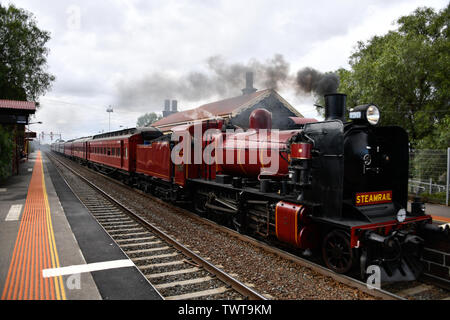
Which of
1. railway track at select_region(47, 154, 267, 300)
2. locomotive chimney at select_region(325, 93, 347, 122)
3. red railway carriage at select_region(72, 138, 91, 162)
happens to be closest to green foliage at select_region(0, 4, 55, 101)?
red railway carriage at select_region(72, 138, 91, 162)

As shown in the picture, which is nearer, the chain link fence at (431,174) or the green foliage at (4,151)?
the chain link fence at (431,174)

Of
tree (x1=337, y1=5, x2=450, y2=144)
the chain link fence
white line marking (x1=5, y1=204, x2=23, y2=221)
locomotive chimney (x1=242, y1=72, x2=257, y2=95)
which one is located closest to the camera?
white line marking (x1=5, y1=204, x2=23, y2=221)

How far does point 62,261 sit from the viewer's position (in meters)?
5.63

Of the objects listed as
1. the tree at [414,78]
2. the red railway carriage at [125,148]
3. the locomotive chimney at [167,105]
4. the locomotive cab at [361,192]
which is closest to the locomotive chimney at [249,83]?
the tree at [414,78]

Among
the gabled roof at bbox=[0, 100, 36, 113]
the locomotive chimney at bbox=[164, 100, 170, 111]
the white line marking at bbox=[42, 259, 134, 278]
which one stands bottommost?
the white line marking at bbox=[42, 259, 134, 278]

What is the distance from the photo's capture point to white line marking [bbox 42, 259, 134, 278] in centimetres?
506

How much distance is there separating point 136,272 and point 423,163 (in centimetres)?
1252

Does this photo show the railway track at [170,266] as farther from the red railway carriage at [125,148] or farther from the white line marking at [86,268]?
the red railway carriage at [125,148]

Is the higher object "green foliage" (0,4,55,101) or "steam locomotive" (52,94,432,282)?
"green foliage" (0,4,55,101)

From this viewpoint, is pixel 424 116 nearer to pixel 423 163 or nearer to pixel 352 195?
pixel 423 163

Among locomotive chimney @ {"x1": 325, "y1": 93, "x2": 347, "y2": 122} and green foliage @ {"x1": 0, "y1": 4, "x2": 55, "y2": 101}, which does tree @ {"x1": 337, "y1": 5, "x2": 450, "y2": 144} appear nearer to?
locomotive chimney @ {"x1": 325, "y1": 93, "x2": 347, "y2": 122}

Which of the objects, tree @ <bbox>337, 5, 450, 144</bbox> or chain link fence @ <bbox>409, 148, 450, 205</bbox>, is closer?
chain link fence @ <bbox>409, 148, 450, 205</bbox>

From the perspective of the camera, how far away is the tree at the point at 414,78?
18234mm

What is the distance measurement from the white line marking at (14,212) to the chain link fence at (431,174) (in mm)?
13732
